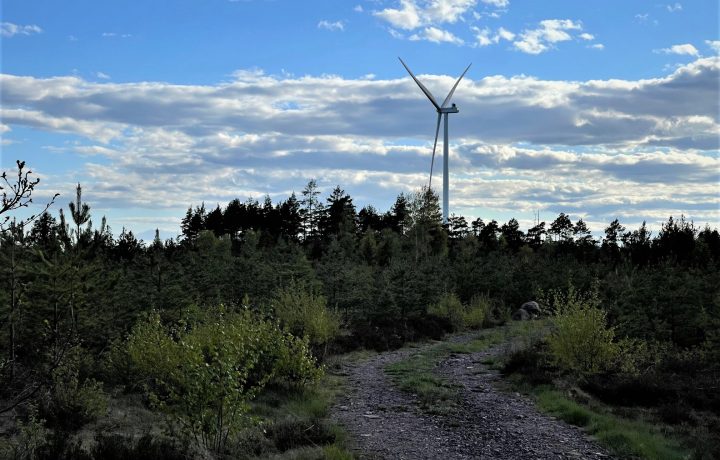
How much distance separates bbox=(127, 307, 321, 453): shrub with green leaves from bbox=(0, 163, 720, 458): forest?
1.6 inches

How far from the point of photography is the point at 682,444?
11.0 metres

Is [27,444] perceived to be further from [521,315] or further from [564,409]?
[521,315]

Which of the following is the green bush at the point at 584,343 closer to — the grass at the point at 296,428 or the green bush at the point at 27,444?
the grass at the point at 296,428

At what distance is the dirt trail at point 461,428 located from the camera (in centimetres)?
1045

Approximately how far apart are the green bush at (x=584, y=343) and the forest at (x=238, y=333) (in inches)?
1.5

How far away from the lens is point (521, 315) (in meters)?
34.1

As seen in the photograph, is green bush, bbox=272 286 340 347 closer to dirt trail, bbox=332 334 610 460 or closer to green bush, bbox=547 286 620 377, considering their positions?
dirt trail, bbox=332 334 610 460

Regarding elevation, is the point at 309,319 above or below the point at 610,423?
above

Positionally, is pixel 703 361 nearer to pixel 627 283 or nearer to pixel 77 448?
pixel 627 283

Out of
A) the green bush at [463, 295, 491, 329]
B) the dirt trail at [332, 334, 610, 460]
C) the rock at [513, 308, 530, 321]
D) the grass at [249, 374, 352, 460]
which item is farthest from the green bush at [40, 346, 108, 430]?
the rock at [513, 308, 530, 321]

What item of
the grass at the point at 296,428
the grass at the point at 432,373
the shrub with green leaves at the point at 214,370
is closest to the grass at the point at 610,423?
the grass at the point at 432,373

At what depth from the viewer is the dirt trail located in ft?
34.3

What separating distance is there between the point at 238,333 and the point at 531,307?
2643cm

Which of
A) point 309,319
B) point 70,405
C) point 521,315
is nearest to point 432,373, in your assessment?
point 309,319
